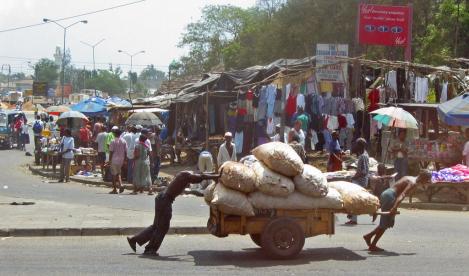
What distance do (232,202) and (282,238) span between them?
3.06ft

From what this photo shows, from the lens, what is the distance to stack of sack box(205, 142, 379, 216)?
33.1ft

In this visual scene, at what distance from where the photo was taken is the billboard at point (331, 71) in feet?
77.4

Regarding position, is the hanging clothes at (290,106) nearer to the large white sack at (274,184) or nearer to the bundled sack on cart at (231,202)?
the large white sack at (274,184)

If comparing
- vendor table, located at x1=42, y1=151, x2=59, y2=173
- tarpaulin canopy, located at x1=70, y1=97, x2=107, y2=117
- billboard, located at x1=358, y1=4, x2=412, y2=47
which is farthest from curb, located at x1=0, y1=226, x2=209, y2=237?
tarpaulin canopy, located at x1=70, y1=97, x2=107, y2=117

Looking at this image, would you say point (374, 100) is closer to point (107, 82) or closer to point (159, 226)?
point (159, 226)

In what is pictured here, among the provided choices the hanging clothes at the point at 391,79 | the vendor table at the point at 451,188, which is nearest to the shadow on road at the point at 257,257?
the vendor table at the point at 451,188

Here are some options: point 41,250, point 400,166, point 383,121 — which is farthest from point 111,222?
point 383,121

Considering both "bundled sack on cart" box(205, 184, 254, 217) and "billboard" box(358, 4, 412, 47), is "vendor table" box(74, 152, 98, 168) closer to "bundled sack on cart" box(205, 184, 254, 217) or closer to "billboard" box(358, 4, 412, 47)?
"billboard" box(358, 4, 412, 47)

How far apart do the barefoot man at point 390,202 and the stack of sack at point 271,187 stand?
1.05m

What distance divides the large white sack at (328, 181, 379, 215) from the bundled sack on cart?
1477 millimetres

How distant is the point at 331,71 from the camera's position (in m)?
23.7

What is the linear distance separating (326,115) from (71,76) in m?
165

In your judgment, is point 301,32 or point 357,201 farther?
point 301,32

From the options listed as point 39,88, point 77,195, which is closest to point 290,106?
point 77,195
